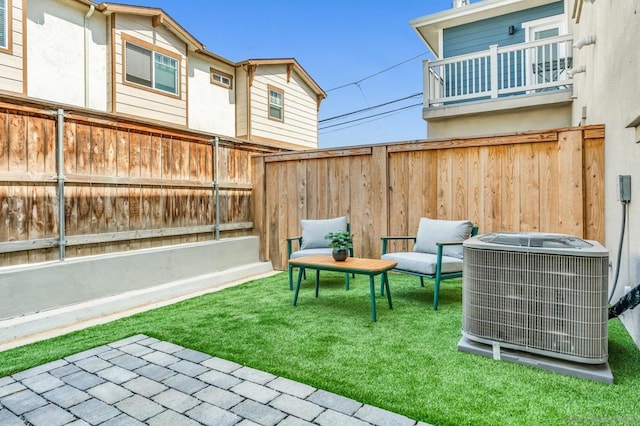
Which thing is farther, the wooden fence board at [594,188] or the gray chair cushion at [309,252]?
the gray chair cushion at [309,252]

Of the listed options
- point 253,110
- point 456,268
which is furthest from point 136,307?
point 253,110

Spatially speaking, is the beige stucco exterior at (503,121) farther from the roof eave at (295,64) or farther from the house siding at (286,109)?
the roof eave at (295,64)

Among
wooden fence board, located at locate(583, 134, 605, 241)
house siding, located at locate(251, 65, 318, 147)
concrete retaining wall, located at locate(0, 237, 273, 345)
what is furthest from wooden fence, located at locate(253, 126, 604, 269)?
house siding, located at locate(251, 65, 318, 147)

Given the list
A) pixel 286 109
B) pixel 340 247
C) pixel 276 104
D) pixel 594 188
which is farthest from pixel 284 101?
pixel 594 188

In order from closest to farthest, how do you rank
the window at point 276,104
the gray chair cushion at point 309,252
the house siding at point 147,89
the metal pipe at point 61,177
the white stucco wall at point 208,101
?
the metal pipe at point 61,177 < the gray chair cushion at point 309,252 < the house siding at point 147,89 < the white stucco wall at point 208,101 < the window at point 276,104

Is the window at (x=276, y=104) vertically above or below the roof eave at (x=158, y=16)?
below

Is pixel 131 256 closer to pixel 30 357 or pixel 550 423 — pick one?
pixel 30 357

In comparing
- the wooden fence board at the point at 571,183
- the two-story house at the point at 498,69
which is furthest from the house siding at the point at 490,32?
the wooden fence board at the point at 571,183

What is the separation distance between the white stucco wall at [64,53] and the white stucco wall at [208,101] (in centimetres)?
175

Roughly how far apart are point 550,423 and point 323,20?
13.5 meters

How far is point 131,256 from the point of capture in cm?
417

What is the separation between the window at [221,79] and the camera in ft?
27.2

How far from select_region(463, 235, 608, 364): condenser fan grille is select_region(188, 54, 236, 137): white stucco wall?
694 cm

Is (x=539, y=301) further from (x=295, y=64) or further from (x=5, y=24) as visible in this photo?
(x=295, y=64)
